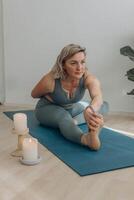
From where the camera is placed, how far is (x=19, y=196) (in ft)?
5.17

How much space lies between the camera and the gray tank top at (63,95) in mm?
2496

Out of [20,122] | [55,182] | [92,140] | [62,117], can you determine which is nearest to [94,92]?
[62,117]

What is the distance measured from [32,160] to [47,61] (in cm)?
167

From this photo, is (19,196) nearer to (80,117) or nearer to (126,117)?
(80,117)

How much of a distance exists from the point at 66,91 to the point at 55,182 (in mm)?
914

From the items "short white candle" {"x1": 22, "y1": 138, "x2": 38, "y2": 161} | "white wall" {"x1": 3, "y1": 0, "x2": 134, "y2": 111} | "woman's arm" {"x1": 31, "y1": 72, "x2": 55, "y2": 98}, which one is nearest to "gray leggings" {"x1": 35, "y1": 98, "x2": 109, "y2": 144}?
"woman's arm" {"x1": 31, "y1": 72, "x2": 55, "y2": 98}

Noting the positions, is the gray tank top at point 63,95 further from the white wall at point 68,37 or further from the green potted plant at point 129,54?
the white wall at point 68,37

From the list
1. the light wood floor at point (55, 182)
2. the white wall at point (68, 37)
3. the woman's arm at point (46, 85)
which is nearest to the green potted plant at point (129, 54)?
the white wall at point (68, 37)

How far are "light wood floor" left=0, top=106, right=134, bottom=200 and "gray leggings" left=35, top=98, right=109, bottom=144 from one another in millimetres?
216

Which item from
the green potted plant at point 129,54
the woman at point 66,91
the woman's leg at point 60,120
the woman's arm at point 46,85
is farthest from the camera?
the green potted plant at point 129,54

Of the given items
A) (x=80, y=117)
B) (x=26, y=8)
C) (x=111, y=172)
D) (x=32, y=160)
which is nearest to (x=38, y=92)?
(x=80, y=117)

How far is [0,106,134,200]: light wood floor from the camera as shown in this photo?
1.58 metres

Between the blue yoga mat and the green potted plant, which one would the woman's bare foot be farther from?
the green potted plant

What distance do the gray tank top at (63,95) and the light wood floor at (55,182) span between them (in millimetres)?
530
